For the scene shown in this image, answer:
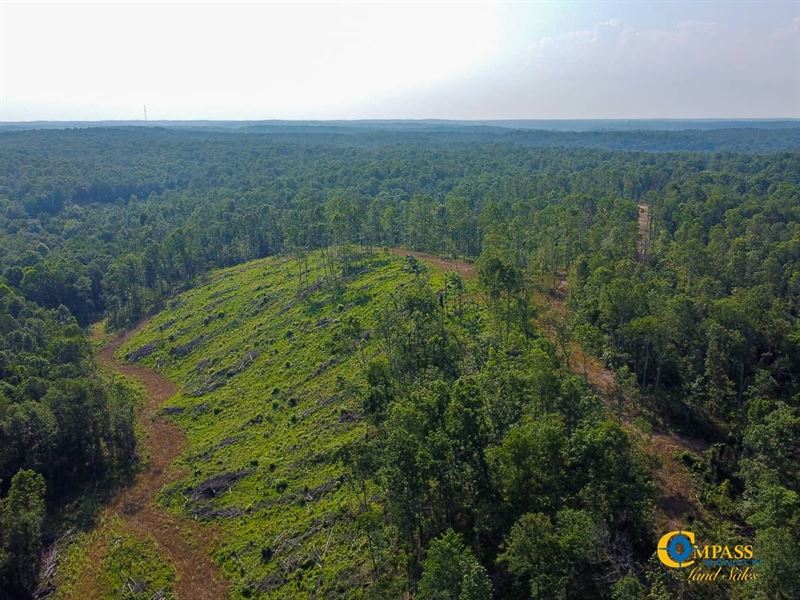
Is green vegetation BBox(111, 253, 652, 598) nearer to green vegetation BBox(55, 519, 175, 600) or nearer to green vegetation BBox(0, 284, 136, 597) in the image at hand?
green vegetation BBox(55, 519, 175, 600)

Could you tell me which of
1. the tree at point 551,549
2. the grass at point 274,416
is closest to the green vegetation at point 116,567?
the grass at point 274,416

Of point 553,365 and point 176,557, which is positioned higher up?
point 553,365

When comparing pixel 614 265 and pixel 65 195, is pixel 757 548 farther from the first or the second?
pixel 65 195

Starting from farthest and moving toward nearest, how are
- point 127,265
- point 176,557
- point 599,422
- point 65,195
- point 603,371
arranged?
point 65,195 < point 127,265 < point 603,371 < point 176,557 < point 599,422

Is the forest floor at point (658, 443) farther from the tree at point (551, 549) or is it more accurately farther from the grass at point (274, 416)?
the grass at point (274, 416)

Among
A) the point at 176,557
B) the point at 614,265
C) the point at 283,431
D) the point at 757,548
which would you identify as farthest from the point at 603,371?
the point at 176,557

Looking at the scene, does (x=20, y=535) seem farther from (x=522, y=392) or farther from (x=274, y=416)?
(x=522, y=392)
